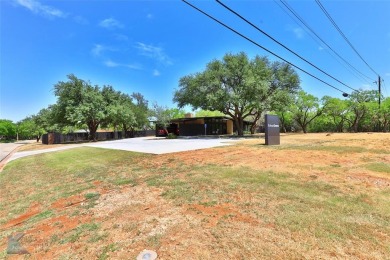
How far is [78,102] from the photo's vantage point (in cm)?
3269

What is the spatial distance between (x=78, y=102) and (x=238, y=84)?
21572mm

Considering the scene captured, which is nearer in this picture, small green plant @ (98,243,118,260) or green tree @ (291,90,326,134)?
small green plant @ (98,243,118,260)

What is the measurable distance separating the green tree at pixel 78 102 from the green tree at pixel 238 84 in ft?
39.5

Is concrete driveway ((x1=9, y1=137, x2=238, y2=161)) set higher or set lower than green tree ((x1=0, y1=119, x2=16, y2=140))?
lower

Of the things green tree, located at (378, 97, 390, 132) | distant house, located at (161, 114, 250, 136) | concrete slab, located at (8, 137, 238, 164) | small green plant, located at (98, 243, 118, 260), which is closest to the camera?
small green plant, located at (98, 243, 118, 260)

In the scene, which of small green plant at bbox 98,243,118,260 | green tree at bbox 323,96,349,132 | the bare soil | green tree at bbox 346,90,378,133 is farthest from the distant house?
small green plant at bbox 98,243,118,260

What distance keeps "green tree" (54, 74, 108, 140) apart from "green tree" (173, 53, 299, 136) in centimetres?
1204

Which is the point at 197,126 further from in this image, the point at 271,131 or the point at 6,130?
the point at 6,130

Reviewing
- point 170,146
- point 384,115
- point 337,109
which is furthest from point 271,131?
point 384,115

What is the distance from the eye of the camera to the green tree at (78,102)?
3123 centimetres

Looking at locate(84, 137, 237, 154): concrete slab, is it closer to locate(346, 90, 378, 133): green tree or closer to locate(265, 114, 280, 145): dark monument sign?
locate(265, 114, 280, 145): dark monument sign

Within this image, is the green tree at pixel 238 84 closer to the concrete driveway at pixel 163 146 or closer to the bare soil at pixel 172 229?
the concrete driveway at pixel 163 146

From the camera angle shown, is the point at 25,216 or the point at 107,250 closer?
the point at 107,250

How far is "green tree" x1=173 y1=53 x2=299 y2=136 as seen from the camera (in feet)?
88.0
